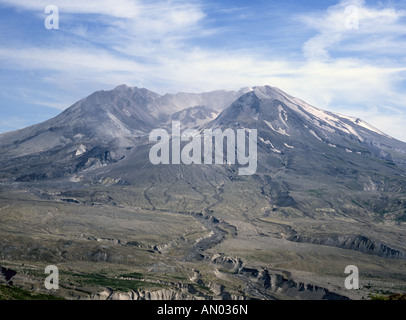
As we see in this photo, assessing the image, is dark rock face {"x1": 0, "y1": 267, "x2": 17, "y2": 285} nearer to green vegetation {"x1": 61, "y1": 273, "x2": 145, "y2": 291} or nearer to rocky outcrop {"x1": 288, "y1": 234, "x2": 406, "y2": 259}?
green vegetation {"x1": 61, "y1": 273, "x2": 145, "y2": 291}

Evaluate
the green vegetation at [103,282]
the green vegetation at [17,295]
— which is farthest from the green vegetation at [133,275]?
the green vegetation at [17,295]

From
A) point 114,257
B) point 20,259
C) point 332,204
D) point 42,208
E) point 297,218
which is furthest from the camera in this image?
point 332,204

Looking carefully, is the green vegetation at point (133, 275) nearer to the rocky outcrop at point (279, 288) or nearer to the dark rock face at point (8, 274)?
the dark rock face at point (8, 274)

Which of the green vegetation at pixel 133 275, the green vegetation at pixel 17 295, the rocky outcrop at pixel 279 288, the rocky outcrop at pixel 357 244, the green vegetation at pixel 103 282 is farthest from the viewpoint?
the rocky outcrop at pixel 357 244

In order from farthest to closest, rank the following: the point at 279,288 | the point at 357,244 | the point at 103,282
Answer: the point at 357,244 < the point at 279,288 < the point at 103,282

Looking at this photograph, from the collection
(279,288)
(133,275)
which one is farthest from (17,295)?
(279,288)

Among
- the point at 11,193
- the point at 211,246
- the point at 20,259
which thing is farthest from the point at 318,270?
the point at 11,193

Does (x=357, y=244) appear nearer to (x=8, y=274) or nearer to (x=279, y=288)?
(x=279, y=288)

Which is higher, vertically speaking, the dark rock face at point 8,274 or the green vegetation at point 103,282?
the dark rock face at point 8,274
